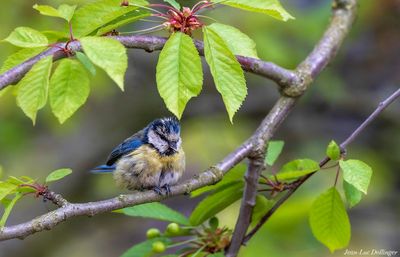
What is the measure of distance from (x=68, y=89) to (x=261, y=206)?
1.40m

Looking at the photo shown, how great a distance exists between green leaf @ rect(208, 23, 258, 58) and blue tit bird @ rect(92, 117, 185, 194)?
1.39 m

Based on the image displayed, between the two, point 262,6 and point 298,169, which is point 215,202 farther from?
point 262,6

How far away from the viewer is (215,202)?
147 inches

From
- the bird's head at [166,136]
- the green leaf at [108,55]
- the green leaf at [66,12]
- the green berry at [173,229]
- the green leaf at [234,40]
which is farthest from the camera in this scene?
the bird's head at [166,136]

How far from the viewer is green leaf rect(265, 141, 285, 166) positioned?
3835 mm

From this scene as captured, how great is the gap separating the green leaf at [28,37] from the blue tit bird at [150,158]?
1.59m

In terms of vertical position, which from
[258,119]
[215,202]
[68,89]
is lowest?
[258,119]

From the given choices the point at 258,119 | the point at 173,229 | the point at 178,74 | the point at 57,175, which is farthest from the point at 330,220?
the point at 258,119

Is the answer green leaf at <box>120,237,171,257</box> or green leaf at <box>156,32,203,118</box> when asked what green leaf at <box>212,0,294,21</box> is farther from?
green leaf at <box>120,237,171,257</box>

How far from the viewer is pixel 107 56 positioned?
2.49 m

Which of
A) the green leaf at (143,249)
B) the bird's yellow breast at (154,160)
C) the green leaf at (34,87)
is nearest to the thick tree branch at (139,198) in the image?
the green leaf at (34,87)

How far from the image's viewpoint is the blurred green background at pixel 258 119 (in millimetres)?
7309

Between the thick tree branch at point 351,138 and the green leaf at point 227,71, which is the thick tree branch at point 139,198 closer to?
the thick tree branch at point 351,138

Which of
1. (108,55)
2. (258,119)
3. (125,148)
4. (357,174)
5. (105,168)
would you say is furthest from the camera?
(258,119)
